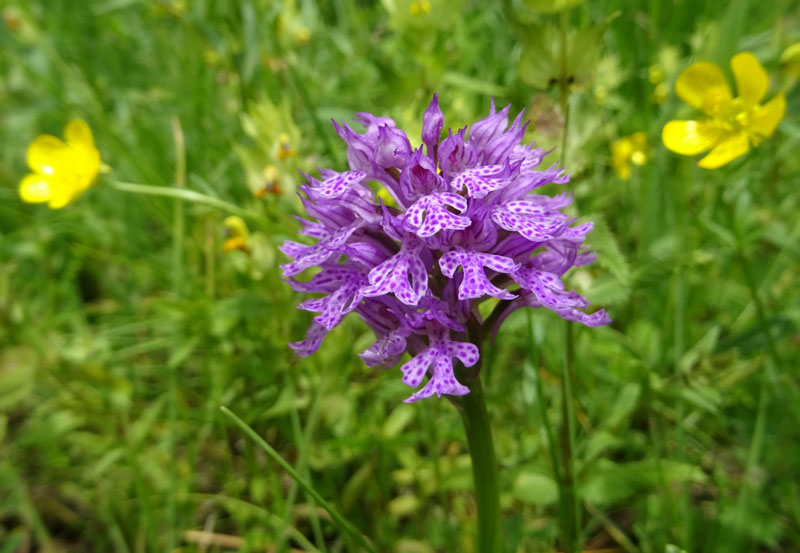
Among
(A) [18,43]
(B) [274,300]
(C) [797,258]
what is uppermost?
(A) [18,43]

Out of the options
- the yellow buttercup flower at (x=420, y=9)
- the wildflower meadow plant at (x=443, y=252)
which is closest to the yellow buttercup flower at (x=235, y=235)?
the wildflower meadow plant at (x=443, y=252)

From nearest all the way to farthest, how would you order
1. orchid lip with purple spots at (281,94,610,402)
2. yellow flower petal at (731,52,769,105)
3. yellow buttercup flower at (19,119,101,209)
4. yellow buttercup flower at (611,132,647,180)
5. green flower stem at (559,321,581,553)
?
A: orchid lip with purple spots at (281,94,610,402) < green flower stem at (559,321,581,553) < yellow flower petal at (731,52,769,105) < yellow buttercup flower at (19,119,101,209) < yellow buttercup flower at (611,132,647,180)

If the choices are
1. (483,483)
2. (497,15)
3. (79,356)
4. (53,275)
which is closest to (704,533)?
(483,483)

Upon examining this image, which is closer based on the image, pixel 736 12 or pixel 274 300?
pixel 736 12

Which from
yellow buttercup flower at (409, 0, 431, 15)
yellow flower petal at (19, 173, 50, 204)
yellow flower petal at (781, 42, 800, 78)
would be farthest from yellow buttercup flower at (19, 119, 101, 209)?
yellow flower petal at (781, 42, 800, 78)

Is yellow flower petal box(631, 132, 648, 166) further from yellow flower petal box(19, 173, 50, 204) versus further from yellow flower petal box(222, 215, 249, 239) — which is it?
yellow flower petal box(19, 173, 50, 204)

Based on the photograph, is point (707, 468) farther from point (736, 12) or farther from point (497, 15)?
point (497, 15)

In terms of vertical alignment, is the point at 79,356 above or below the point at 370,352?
above

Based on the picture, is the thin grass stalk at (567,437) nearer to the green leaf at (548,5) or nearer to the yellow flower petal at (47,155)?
the green leaf at (548,5)
